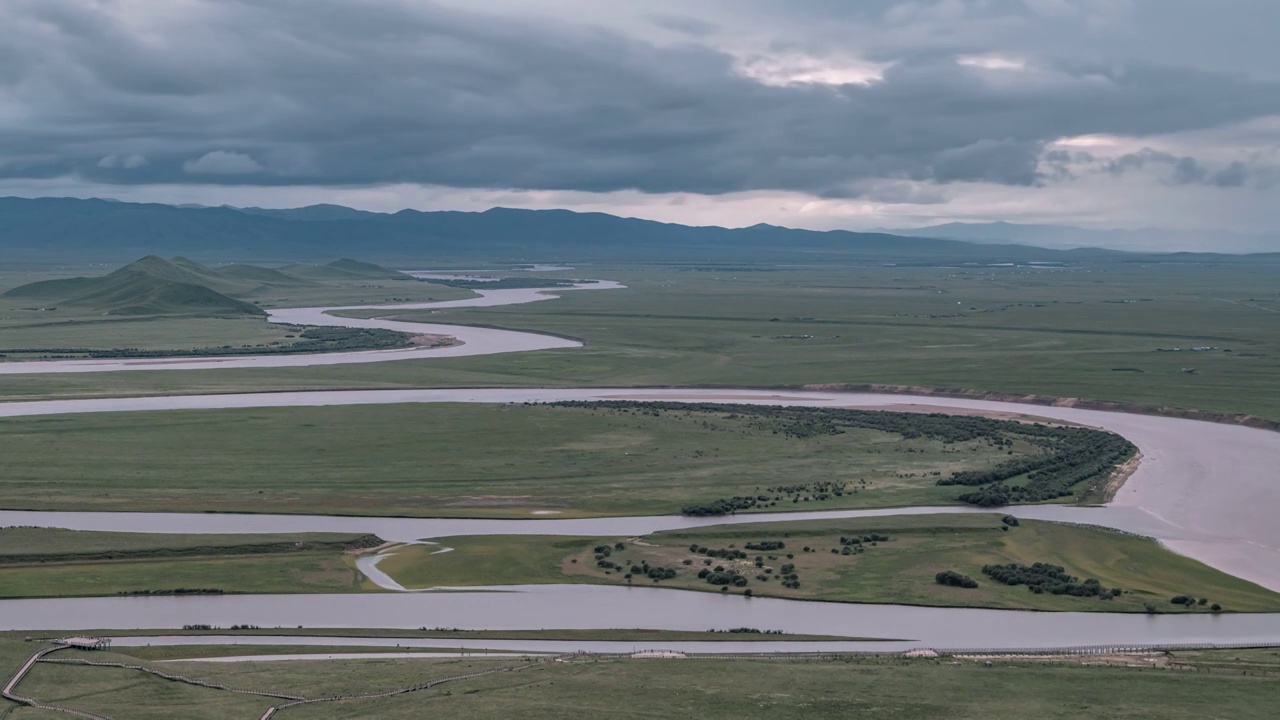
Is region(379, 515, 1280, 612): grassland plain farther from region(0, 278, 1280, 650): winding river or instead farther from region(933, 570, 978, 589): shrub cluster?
region(0, 278, 1280, 650): winding river

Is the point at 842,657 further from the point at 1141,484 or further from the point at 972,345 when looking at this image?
the point at 972,345

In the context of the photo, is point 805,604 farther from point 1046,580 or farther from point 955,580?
point 1046,580

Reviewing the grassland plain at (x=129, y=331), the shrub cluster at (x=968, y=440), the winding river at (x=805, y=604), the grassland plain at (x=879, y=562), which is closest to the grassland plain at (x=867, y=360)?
the winding river at (x=805, y=604)

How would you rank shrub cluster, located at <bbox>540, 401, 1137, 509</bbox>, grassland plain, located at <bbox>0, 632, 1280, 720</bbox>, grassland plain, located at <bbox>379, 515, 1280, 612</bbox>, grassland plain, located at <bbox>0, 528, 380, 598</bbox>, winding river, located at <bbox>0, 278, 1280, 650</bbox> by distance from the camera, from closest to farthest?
1. grassland plain, located at <bbox>0, 632, 1280, 720</bbox>
2. winding river, located at <bbox>0, 278, 1280, 650</bbox>
3. grassland plain, located at <bbox>379, 515, 1280, 612</bbox>
4. grassland plain, located at <bbox>0, 528, 380, 598</bbox>
5. shrub cluster, located at <bbox>540, 401, 1137, 509</bbox>

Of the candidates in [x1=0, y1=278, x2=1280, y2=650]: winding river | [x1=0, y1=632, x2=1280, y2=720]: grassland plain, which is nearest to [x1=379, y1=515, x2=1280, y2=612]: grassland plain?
[x1=0, y1=278, x2=1280, y2=650]: winding river

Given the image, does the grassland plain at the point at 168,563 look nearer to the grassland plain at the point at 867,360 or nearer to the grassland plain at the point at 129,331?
the grassland plain at the point at 867,360

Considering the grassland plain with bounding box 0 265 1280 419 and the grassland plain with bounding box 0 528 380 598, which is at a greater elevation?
the grassland plain with bounding box 0 265 1280 419
